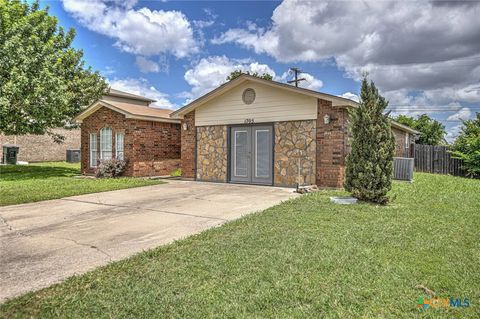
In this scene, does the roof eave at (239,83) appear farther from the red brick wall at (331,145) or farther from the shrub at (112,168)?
the shrub at (112,168)

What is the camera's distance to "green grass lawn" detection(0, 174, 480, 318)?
2.75 m

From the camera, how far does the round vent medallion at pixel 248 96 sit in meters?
12.0

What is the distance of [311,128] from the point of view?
10766 mm

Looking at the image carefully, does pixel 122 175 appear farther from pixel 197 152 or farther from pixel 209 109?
pixel 209 109

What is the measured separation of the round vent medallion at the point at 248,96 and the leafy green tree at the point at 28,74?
8.10m

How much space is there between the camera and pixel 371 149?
7.43 metres

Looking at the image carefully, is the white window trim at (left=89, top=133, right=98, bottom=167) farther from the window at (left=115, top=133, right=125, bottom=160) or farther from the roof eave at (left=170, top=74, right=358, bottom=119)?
the roof eave at (left=170, top=74, right=358, bottom=119)

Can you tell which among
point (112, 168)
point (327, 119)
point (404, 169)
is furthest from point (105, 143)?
point (404, 169)

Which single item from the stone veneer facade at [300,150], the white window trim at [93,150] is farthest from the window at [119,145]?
the stone veneer facade at [300,150]

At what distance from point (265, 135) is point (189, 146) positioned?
3.71 meters

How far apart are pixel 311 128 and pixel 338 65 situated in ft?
41.7

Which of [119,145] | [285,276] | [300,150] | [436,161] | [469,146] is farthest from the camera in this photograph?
[436,161]

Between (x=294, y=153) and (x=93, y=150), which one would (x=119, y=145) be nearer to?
(x=93, y=150)

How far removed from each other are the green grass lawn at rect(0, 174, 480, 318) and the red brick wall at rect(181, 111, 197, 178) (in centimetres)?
861
